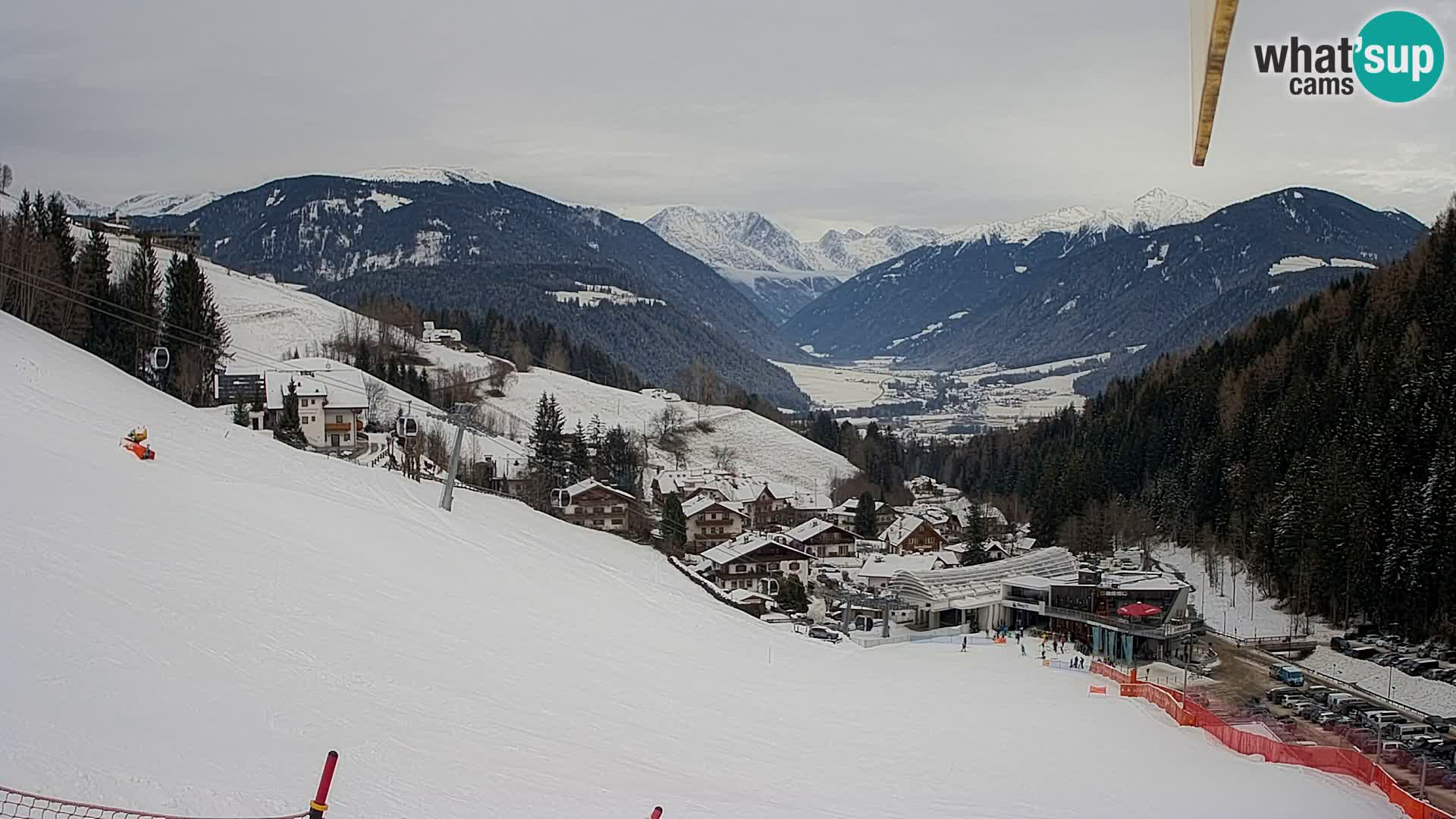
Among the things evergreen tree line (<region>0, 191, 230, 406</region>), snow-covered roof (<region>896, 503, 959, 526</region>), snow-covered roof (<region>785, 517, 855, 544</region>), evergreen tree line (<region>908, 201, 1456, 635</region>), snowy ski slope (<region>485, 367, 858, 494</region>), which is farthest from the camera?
snowy ski slope (<region>485, 367, 858, 494</region>)

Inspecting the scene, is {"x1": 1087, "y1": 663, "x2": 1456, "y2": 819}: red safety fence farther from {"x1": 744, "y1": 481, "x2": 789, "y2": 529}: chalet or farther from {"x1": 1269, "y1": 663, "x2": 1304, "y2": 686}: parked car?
{"x1": 744, "y1": 481, "x2": 789, "y2": 529}: chalet

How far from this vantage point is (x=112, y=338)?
135ft

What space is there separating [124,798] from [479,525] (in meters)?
15.7

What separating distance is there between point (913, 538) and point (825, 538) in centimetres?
561

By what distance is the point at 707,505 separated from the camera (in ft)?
165

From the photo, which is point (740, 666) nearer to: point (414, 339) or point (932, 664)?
point (932, 664)

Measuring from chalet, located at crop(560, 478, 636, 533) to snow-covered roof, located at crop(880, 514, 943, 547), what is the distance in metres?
12.4

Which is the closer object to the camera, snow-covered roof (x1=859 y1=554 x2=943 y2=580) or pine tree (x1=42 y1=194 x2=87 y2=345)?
pine tree (x1=42 y1=194 x2=87 y2=345)

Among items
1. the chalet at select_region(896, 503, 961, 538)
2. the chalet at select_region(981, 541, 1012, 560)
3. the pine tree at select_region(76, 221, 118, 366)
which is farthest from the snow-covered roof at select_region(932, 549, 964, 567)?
the pine tree at select_region(76, 221, 118, 366)

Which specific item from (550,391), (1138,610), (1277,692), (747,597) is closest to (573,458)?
(747,597)

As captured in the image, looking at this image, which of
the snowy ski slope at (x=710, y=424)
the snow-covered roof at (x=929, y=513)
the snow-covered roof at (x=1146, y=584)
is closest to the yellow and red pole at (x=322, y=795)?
the snow-covered roof at (x=1146, y=584)

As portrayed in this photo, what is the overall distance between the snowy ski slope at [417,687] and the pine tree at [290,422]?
1111cm

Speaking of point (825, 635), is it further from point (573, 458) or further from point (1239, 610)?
point (573, 458)

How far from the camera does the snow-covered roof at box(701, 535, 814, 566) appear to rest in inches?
1588
